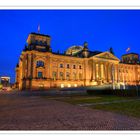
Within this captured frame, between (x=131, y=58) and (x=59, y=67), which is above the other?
(x=131, y=58)

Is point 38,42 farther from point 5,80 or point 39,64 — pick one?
point 5,80

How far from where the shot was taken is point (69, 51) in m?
99.1

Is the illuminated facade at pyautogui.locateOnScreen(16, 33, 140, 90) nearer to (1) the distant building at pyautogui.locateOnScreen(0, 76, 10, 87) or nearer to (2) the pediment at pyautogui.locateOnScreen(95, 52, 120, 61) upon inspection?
(2) the pediment at pyautogui.locateOnScreen(95, 52, 120, 61)

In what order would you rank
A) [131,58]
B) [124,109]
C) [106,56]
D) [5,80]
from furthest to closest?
[5,80], [131,58], [106,56], [124,109]

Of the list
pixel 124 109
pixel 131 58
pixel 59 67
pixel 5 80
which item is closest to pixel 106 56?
pixel 131 58

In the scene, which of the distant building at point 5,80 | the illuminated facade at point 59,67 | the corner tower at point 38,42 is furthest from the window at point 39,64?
the distant building at point 5,80

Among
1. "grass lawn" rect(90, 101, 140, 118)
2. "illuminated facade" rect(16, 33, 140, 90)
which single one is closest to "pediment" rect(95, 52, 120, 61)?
"illuminated facade" rect(16, 33, 140, 90)

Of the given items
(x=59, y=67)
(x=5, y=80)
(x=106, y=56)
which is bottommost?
(x=5, y=80)

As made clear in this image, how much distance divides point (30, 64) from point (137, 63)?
6762cm

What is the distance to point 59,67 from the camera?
71375mm

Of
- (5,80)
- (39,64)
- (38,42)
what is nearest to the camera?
(39,64)

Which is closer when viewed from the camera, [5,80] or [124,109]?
[124,109]
